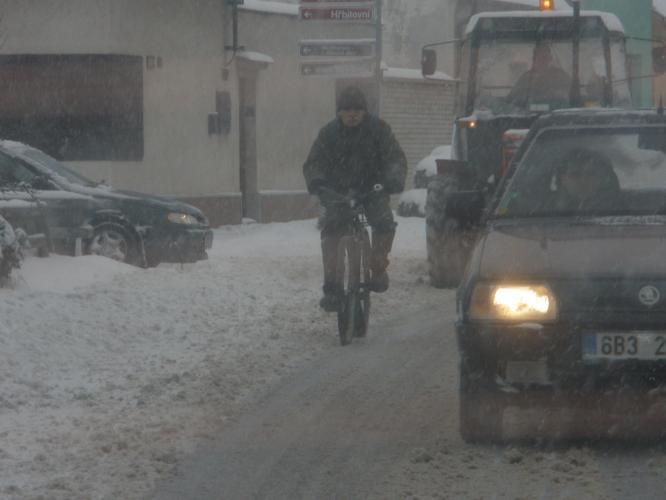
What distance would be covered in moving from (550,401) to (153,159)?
15.1m

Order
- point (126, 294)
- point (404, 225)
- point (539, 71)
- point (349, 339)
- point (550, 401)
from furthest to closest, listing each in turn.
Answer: point (404, 225), point (539, 71), point (126, 294), point (349, 339), point (550, 401)

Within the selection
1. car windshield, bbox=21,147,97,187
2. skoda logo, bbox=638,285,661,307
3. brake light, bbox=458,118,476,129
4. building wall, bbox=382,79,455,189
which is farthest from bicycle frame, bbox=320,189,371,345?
building wall, bbox=382,79,455,189

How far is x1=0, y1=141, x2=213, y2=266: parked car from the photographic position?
1483 cm

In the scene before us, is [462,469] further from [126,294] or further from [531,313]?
[126,294]

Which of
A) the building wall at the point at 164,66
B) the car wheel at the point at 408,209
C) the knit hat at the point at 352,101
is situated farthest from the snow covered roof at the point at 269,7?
the knit hat at the point at 352,101

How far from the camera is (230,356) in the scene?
936 cm

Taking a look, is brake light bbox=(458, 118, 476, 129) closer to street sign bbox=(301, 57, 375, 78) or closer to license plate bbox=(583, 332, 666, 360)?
street sign bbox=(301, 57, 375, 78)

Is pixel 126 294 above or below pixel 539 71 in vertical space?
below

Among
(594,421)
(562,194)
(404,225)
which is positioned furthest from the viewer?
(404,225)

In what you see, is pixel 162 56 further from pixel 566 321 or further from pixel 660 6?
pixel 660 6

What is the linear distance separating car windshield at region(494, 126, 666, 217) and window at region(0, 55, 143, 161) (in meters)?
13.1

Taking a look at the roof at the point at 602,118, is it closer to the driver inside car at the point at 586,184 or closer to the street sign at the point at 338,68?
the driver inside car at the point at 586,184

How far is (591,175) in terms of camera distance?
7.35 metres

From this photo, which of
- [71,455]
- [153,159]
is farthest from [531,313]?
[153,159]
